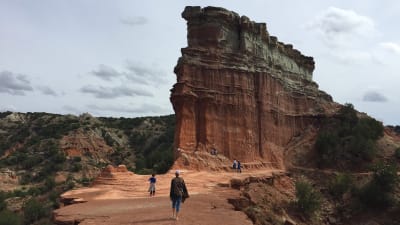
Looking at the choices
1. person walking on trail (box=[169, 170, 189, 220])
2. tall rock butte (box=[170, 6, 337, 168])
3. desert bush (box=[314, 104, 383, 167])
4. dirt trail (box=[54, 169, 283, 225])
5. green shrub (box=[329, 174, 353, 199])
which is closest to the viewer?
person walking on trail (box=[169, 170, 189, 220])

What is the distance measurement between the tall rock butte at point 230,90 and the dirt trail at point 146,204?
511 cm

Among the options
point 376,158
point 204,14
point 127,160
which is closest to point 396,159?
point 376,158

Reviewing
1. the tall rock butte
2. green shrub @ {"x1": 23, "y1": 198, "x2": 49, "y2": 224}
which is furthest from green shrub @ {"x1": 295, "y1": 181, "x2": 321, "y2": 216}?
green shrub @ {"x1": 23, "y1": 198, "x2": 49, "y2": 224}

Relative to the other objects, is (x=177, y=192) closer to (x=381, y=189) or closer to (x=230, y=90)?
(x=230, y=90)

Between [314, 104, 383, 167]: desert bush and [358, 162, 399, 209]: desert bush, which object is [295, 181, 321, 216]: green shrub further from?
[314, 104, 383, 167]: desert bush

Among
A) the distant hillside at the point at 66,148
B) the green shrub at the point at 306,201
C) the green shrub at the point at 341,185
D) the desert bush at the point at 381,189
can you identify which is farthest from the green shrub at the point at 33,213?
the desert bush at the point at 381,189

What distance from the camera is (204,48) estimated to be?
97.3ft

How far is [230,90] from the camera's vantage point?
101 ft

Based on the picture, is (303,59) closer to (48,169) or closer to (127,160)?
(127,160)

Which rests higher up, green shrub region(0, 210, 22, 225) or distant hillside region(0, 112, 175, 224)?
distant hillside region(0, 112, 175, 224)

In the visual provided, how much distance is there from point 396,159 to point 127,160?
128 ft

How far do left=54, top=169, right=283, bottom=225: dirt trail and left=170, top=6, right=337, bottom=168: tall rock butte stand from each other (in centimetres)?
511

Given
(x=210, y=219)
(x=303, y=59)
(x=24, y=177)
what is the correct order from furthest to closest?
(x=24, y=177)
(x=303, y=59)
(x=210, y=219)

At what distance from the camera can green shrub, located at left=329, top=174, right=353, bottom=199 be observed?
30.5m
